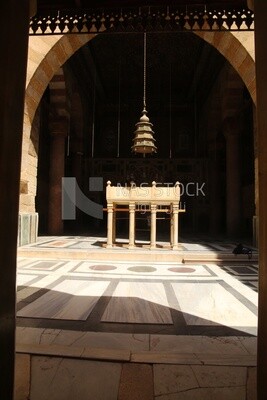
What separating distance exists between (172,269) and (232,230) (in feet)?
22.2

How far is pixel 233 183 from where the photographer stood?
37.6 ft

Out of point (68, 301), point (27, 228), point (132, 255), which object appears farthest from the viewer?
point (27, 228)

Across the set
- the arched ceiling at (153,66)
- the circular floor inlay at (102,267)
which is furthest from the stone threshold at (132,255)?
the arched ceiling at (153,66)

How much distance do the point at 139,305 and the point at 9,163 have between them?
248 centimetres

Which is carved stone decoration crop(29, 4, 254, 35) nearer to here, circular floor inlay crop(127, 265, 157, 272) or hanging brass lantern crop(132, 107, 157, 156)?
hanging brass lantern crop(132, 107, 157, 156)

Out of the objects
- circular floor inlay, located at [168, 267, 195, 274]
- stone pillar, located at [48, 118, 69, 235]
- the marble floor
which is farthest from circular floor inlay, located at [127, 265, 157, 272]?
stone pillar, located at [48, 118, 69, 235]

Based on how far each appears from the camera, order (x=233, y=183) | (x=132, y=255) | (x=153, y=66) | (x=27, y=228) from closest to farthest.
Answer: (x=132, y=255) < (x=27, y=228) < (x=233, y=183) < (x=153, y=66)

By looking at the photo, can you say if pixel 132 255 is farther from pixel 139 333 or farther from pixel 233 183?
pixel 233 183

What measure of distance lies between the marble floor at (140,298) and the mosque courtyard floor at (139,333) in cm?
1

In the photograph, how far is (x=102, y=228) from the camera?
622 inches

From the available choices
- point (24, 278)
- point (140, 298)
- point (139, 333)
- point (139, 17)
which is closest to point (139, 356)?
point (139, 333)

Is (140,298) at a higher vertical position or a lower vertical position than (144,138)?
lower

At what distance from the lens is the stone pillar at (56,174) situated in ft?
36.6

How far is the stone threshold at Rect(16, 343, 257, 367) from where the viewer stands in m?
1.88
